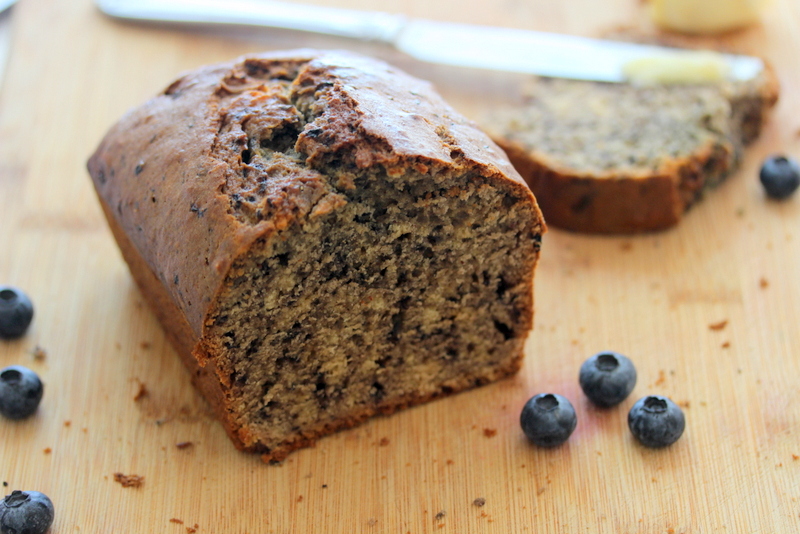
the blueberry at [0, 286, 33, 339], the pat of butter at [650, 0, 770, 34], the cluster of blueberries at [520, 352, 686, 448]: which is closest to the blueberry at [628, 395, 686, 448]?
the cluster of blueberries at [520, 352, 686, 448]

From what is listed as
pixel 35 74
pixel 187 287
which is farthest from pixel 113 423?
pixel 35 74

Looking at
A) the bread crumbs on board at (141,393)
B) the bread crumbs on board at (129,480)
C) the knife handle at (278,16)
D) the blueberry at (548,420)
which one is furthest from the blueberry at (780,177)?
the bread crumbs on board at (129,480)

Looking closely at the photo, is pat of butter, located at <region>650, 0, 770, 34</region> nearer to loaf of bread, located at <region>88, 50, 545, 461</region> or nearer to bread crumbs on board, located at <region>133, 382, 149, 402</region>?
loaf of bread, located at <region>88, 50, 545, 461</region>

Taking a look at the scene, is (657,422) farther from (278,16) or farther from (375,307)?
(278,16)

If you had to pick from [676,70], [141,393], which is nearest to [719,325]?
[676,70]

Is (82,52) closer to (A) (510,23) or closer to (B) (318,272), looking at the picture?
(A) (510,23)

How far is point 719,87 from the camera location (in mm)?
4496

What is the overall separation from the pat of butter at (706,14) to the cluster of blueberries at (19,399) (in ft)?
12.5

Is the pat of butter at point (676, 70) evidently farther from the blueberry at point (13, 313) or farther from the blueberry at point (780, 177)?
the blueberry at point (13, 313)

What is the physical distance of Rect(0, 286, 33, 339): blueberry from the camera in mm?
3561

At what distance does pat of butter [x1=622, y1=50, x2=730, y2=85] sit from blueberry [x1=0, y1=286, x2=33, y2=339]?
316 cm

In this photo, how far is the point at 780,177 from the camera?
166 inches

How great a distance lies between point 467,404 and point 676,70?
2.29m

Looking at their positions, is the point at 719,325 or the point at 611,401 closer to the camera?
the point at 611,401
